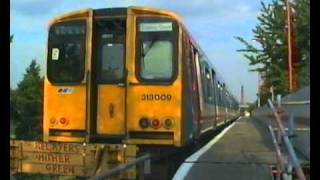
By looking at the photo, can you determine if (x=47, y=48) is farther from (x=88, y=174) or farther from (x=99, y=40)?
(x=88, y=174)

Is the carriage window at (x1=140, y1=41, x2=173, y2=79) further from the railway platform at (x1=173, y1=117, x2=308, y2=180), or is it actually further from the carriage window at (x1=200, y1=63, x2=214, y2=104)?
the carriage window at (x1=200, y1=63, x2=214, y2=104)

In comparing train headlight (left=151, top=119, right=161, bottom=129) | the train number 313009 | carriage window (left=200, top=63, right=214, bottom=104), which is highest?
carriage window (left=200, top=63, right=214, bottom=104)

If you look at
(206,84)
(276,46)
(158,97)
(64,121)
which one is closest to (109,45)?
(158,97)

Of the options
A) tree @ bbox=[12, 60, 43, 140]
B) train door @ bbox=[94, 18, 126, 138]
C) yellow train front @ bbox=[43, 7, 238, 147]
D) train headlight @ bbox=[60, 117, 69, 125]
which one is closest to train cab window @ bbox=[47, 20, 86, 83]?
yellow train front @ bbox=[43, 7, 238, 147]

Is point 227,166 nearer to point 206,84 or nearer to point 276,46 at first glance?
point 206,84

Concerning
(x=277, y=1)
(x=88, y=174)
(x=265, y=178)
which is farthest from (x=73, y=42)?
(x=277, y=1)

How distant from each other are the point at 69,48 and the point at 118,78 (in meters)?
1.09

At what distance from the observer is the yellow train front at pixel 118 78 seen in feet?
37.8

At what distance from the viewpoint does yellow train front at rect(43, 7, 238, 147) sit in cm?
1152

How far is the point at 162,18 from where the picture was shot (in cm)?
1169

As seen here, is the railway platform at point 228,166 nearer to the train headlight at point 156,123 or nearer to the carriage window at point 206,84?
the train headlight at point 156,123

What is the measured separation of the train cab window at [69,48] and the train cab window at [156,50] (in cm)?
107

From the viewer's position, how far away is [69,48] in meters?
12.0

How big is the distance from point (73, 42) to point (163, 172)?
3.28m
